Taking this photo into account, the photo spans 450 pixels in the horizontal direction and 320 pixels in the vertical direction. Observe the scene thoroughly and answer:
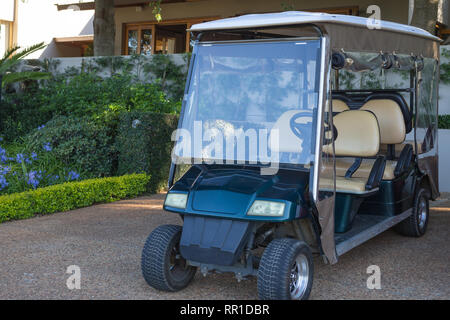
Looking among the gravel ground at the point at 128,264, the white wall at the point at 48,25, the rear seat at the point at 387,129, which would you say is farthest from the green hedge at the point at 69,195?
the white wall at the point at 48,25

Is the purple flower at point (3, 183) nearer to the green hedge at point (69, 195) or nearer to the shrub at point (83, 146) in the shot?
the green hedge at point (69, 195)

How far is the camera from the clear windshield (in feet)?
13.3

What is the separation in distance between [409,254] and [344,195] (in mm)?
993

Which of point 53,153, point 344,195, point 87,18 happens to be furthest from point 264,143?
point 87,18

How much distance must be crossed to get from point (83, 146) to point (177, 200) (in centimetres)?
454

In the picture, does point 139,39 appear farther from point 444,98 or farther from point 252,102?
point 252,102

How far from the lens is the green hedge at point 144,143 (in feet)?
26.2

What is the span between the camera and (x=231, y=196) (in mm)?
3752

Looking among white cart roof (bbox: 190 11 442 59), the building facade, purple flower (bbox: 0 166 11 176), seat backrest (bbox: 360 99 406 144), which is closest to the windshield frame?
white cart roof (bbox: 190 11 442 59)

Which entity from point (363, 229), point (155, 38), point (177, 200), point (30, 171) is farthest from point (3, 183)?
point (155, 38)

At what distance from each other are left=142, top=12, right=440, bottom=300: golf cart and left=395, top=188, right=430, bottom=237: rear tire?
3.15 feet

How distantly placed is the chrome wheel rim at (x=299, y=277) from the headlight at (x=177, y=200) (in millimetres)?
866

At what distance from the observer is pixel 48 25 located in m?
20.2

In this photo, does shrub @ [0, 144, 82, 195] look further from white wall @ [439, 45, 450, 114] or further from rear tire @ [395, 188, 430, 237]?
white wall @ [439, 45, 450, 114]
